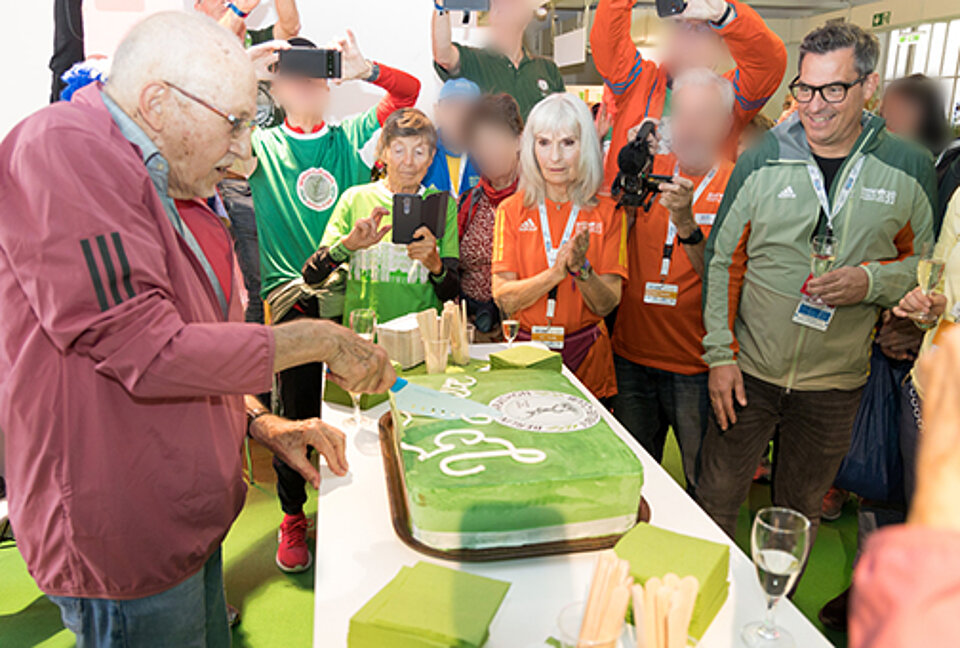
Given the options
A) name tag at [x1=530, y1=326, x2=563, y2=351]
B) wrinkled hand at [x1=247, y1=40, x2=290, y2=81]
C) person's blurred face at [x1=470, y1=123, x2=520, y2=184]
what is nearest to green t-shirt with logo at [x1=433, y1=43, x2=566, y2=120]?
person's blurred face at [x1=470, y1=123, x2=520, y2=184]

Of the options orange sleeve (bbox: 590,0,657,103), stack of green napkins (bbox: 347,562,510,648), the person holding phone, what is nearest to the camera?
stack of green napkins (bbox: 347,562,510,648)

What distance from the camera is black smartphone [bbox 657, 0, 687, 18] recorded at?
8.21ft

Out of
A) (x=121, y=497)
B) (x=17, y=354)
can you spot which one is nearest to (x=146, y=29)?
(x=17, y=354)

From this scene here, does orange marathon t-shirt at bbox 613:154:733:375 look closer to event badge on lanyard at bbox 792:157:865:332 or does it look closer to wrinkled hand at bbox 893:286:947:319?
event badge on lanyard at bbox 792:157:865:332

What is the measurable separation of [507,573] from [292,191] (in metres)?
2.23

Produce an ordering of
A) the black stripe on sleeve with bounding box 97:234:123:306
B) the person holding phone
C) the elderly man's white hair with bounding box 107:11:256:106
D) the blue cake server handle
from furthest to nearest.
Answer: the person holding phone → the blue cake server handle → the elderly man's white hair with bounding box 107:11:256:106 → the black stripe on sleeve with bounding box 97:234:123:306

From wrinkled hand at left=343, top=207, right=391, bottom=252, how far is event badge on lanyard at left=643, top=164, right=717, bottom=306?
3.47 feet

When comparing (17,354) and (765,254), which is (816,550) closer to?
(765,254)

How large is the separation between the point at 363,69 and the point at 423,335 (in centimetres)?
182

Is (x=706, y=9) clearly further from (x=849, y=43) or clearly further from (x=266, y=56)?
(x=266, y=56)

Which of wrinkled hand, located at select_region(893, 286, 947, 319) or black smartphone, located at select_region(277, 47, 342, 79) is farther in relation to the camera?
black smartphone, located at select_region(277, 47, 342, 79)

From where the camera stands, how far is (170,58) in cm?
108

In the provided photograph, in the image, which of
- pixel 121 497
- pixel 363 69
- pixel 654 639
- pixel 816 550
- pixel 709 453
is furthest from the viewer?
pixel 363 69

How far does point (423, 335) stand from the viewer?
190cm
